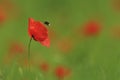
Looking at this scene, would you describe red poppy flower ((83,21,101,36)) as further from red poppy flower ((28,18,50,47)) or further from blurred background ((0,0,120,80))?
red poppy flower ((28,18,50,47))

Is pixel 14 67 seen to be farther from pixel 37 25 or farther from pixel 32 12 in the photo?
pixel 32 12

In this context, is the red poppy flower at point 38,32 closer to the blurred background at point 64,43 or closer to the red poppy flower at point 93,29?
the blurred background at point 64,43

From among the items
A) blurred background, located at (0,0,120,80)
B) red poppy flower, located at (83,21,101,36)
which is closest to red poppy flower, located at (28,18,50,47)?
blurred background, located at (0,0,120,80)

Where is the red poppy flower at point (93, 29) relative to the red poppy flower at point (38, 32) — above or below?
below

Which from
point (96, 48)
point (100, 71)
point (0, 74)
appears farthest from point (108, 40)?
point (0, 74)

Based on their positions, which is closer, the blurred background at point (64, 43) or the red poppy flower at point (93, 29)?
the blurred background at point (64, 43)

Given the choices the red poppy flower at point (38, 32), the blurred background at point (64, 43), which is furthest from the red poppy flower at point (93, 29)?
the red poppy flower at point (38, 32)
